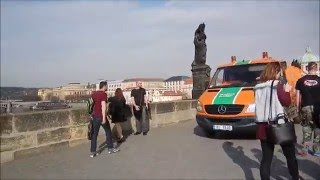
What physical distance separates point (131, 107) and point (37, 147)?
388cm

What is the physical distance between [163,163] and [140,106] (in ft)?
14.3

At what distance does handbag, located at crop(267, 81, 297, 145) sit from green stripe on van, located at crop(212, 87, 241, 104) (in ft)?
14.4

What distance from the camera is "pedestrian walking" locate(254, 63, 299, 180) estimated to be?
16.6 ft

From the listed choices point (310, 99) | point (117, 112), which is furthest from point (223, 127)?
point (310, 99)

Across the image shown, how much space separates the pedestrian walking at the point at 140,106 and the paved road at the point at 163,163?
1.73 metres

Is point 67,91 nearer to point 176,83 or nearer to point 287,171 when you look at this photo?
point 287,171

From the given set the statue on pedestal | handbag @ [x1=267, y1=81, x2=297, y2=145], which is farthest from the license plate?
the statue on pedestal

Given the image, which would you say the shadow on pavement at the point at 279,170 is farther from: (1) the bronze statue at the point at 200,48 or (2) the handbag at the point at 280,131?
(1) the bronze statue at the point at 200,48

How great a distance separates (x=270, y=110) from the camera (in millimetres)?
5102

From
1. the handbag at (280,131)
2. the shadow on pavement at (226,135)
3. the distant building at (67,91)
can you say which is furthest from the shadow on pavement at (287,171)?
the distant building at (67,91)

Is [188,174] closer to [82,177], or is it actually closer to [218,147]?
[82,177]

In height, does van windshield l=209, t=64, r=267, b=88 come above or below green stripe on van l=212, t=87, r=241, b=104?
above

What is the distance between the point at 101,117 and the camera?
26.6ft

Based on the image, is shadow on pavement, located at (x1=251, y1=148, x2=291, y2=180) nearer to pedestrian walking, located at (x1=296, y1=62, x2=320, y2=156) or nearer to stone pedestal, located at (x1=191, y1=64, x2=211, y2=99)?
pedestrian walking, located at (x1=296, y1=62, x2=320, y2=156)
